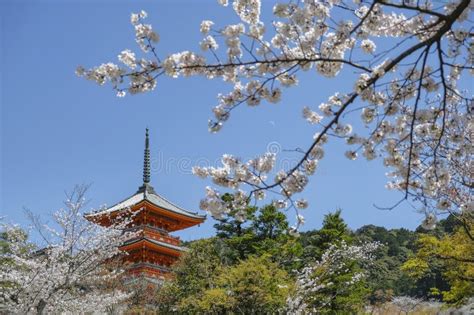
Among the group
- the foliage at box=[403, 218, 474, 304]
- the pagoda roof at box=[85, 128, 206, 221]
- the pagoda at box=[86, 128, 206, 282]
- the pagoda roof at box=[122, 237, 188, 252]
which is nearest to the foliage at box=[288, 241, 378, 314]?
the foliage at box=[403, 218, 474, 304]

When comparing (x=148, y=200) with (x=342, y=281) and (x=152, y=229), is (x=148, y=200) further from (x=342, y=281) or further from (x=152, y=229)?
(x=342, y=281)

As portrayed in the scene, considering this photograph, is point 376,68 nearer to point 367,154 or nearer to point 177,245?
point 367,154

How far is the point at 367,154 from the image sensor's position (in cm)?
429

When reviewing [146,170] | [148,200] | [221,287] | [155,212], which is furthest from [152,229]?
[221,287]

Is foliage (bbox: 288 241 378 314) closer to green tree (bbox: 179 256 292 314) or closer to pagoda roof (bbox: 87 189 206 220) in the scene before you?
green tree (bbox: 179 256 292 314)

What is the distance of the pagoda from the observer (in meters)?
24.3

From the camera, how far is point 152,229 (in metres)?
26.2

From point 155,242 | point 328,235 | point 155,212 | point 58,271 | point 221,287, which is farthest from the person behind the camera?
point 155,212

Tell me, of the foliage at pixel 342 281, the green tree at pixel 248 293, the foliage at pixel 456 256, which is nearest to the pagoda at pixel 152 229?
the foliage at pixel 342 281

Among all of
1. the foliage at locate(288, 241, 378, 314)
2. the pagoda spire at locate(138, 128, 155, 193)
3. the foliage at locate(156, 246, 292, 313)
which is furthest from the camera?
the pagoda spire at locate(138, 128, 155, 193)

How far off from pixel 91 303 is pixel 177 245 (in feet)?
44.6

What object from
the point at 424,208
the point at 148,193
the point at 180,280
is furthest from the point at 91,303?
the point at 148,193

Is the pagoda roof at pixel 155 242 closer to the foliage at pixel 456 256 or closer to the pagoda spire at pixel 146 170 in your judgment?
the pagoda spire at pixel 146 170

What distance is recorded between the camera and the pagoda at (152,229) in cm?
2428
